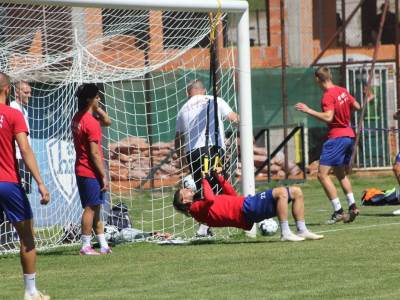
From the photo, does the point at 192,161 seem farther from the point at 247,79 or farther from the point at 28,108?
the point at 28,108

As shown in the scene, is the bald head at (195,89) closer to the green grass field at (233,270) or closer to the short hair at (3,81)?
the green grass field at (233,270)

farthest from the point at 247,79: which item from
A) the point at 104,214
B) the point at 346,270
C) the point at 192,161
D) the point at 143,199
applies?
the point at 143,199

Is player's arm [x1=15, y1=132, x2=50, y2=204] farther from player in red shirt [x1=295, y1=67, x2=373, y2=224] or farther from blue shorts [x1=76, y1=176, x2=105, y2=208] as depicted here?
player in red shirt [x1=295, y1=67, x2=373, y2=224]

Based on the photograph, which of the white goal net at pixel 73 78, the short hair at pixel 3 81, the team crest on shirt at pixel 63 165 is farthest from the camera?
the team crest on shirt at pixel 63 165

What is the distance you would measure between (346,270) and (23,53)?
23.9ft

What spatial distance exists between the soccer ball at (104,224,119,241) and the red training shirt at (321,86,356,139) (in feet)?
11.0

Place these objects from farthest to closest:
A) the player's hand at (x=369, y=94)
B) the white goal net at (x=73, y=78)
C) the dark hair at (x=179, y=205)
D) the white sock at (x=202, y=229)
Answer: the player's hand at (x=369, y=94) < the white goal net at (x=73, y=78) < the white sock at (x=202, y=229) < the dark hair at (x=179, y=205)

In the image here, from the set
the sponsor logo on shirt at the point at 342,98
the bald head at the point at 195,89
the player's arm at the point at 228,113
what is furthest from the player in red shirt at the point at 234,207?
the sponsor logo on shirt at the point at 342,98

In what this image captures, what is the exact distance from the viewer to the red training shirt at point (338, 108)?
52.2ft

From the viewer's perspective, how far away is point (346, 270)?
10.5 metres

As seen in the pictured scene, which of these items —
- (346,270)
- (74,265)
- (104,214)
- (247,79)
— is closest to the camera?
(346,270)

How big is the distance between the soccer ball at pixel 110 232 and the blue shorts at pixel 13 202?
474 cm

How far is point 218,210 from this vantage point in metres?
13.0

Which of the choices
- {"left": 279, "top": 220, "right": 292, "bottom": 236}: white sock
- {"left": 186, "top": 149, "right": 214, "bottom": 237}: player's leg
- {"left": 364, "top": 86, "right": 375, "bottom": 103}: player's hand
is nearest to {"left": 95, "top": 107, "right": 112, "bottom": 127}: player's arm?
{"left": 186, "top": 149, "right": 214, "bottom": 237}: player's leg
